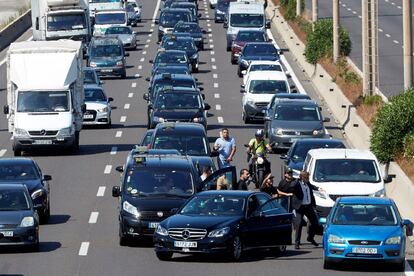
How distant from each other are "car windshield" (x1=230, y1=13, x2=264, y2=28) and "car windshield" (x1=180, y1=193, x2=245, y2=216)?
170ft

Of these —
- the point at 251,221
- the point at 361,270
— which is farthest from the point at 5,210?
the point at 361,270

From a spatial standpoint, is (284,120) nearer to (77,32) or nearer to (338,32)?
(338,32)

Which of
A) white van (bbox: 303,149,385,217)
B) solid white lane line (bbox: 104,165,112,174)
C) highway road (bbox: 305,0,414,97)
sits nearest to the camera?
white van (bbox: 303,149,385,217)

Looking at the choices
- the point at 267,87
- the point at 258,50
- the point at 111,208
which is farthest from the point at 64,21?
the point at 111,208

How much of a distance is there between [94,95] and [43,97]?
732 centimetres

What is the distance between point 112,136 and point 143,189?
2107 cm

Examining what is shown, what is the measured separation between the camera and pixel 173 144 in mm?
39500

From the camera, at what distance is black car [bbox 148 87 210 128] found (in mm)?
48594

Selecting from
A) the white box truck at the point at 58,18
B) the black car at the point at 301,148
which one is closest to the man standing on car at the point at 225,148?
the black car at the point at 301,148

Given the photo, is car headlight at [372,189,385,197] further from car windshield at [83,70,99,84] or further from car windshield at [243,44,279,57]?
car windshield at [243,44,279,57]

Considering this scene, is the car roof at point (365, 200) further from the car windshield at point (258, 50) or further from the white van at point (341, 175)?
the car windshield at point (258, 50)

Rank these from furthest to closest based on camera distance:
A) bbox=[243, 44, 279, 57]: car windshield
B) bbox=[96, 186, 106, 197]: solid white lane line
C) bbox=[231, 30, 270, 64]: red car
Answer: bbox=[231, 30, 270, 64]: red car → bbox=[243, 44, 279, 57]: car windshield → bbox=[96, 186, 106, 197]: solid white lane line

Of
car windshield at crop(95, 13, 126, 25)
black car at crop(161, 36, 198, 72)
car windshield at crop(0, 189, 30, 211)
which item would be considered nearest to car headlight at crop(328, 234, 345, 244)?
car windshield at crop(0, 189, 30, 211)

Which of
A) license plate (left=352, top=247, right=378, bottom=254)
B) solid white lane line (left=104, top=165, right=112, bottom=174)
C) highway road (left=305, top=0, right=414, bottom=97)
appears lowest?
highway road (left=305, top=0, right=414, bottom=97)
